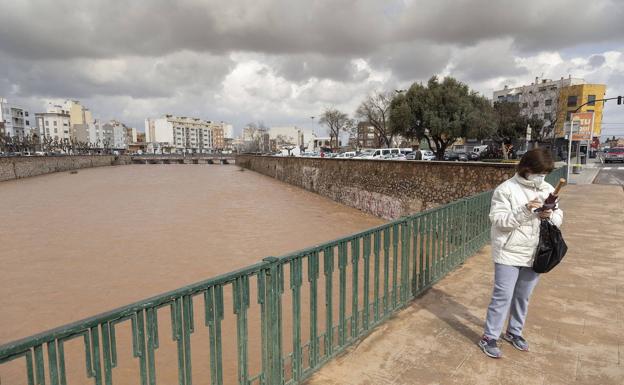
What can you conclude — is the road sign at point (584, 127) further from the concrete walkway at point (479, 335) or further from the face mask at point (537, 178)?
the face mask at point (537, 178)

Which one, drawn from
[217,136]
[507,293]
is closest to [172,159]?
[217,136]

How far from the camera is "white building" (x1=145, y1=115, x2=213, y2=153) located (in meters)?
143

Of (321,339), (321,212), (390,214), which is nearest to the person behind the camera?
(321,339)

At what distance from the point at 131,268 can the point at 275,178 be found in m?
31.3

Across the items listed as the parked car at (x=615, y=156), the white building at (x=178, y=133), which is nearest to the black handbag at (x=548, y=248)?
the parked car at (x=615, y=156)

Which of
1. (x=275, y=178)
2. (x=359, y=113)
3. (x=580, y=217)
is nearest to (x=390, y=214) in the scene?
(x=580, y=217)

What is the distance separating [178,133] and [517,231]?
160 m

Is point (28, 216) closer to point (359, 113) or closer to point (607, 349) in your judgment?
point (607, 349)

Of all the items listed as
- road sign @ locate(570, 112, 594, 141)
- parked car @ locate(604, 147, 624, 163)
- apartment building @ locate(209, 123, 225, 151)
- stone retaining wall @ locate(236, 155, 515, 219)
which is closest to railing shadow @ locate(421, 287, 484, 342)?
stone retaining wall @ locate(236, 155, 515, 219)

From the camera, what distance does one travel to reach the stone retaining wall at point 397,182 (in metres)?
14.2

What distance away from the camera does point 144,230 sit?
54.2ft

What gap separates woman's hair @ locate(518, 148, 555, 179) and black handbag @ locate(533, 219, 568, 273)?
14.8 inches

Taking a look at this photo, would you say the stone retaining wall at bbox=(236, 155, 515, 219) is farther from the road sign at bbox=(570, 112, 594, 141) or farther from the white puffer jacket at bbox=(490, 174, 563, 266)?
Result: the white puffer jacket at bbox=(490, 174, 563, 266)

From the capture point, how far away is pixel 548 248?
2.77 metres
